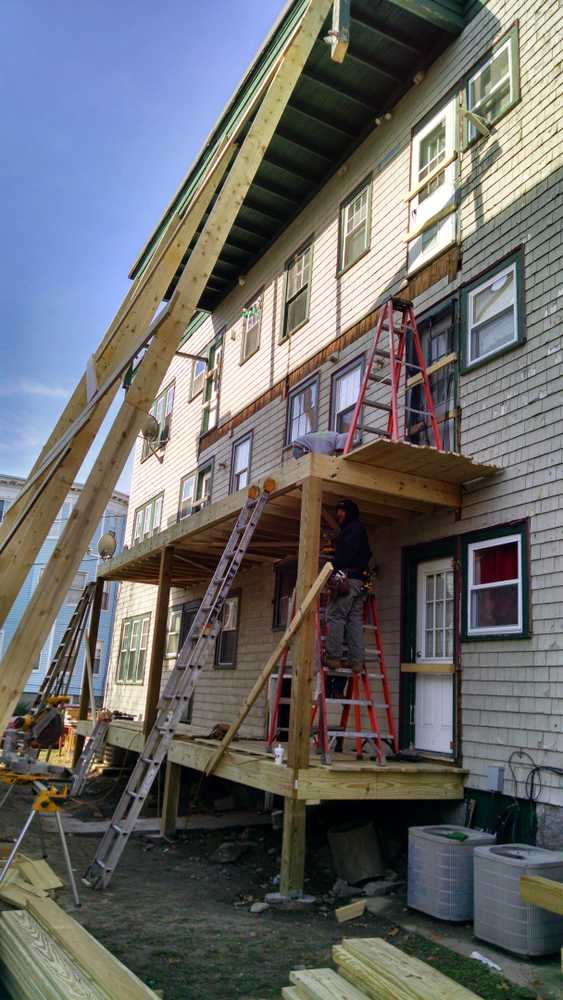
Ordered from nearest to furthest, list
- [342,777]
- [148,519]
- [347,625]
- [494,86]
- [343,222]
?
[342,777] < [347,625] < [494,86] < [343,222] < [148,519]

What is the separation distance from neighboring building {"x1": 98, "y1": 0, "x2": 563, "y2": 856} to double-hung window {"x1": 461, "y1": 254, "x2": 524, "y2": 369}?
0.03 m

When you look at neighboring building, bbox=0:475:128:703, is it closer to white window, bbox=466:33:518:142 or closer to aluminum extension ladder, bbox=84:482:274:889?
aluminum extension ladder, bbox=84:482:274:889

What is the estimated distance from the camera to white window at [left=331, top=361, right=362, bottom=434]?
442 inches

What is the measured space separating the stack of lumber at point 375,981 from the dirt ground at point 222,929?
83 centimetres

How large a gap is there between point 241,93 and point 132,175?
3.57m

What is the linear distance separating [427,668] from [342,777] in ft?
6.44

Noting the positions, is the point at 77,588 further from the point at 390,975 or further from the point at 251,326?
the point at 390,975

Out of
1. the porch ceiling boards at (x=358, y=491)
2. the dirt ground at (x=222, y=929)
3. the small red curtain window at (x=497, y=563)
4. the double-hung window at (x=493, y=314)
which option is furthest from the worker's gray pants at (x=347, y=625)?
the double-hung window at (x=493, y=314)

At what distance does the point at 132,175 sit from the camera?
1074cm

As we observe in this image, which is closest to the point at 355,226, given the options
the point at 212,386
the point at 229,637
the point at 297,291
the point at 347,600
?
the point at 297,291

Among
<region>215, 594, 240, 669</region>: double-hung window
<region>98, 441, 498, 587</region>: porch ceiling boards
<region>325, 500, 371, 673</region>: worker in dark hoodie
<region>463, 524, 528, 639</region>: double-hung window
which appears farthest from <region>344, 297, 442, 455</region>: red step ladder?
<region>215, 594, 240, 669</region>: double-hung window

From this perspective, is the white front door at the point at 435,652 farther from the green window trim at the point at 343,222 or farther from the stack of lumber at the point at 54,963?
the green window trim at the point at 343,222

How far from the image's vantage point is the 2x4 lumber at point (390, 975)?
3.70 meters

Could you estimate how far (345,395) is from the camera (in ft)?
37.8
